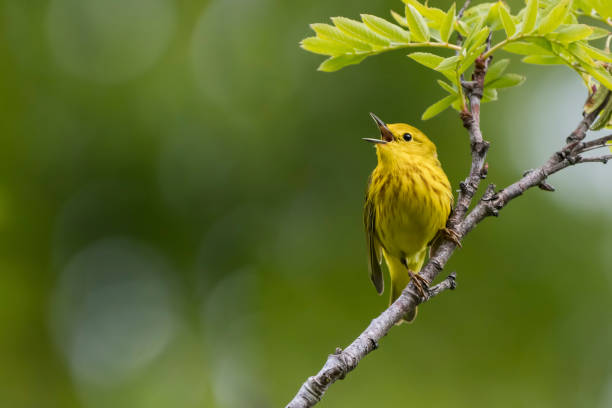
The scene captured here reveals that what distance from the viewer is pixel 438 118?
726 cm

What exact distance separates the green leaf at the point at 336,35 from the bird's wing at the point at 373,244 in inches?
85.2

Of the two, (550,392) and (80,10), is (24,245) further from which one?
(550,392)

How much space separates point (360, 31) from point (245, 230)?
209 inches

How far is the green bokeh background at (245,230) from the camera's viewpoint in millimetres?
6574

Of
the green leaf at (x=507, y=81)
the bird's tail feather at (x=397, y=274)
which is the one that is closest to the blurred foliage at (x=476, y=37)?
the green leaf at (x=507, y=81)

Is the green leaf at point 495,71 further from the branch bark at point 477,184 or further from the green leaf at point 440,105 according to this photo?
the green leaf at point 440,105

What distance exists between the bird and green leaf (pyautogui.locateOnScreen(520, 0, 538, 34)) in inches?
65.9

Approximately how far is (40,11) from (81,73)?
3.16 ft

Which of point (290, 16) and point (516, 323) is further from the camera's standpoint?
point (290, 16)

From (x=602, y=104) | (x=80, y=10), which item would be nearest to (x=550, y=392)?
(x=602, y=104)

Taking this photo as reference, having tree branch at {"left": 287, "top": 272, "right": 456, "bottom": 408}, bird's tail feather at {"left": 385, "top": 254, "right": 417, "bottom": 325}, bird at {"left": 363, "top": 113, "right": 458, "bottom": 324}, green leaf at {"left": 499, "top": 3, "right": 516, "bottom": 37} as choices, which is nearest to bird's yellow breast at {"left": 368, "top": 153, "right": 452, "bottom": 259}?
bird at {"left": 363, "top": 113, "right": 458, "bottom": 324}

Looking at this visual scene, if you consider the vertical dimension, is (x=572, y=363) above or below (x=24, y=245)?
below

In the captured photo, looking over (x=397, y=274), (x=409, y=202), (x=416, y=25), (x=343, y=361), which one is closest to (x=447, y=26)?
(x=416, y=25)

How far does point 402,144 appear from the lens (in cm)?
472
